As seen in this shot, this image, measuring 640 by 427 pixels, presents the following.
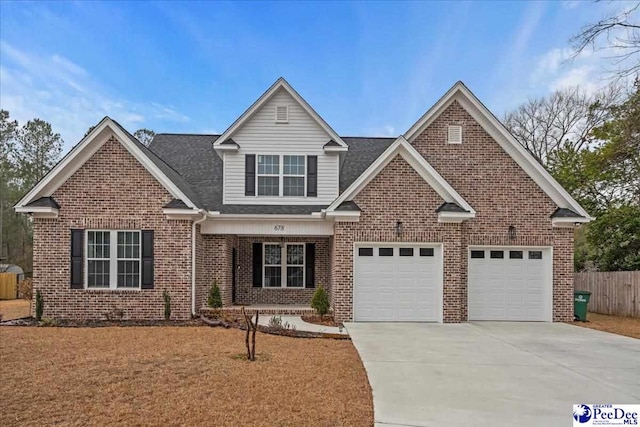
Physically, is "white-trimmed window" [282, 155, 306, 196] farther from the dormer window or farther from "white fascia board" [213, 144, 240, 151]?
"white fascia board" [213, 144, 240, 151]

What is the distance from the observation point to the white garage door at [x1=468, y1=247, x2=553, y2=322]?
1469 centimetres

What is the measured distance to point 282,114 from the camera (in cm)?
1588

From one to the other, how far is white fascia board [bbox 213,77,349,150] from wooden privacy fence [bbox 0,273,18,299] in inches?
657

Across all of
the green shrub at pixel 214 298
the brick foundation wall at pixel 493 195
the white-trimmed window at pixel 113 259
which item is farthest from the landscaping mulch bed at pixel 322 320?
the white-trimmed window at pixel 113 259

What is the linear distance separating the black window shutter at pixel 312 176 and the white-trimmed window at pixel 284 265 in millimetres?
2387

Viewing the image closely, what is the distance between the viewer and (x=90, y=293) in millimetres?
13516

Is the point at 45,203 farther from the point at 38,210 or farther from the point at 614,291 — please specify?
the point at 614,291

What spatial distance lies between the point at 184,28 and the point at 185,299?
10172 mm

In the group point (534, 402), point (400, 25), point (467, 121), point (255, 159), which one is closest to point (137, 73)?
point (255, 159)

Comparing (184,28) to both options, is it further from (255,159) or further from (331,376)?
(331,376)

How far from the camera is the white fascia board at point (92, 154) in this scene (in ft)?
44.1

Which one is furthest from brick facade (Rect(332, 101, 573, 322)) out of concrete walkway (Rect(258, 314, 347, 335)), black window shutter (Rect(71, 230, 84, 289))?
black window shutter (Rect(71, 230, 84, 289))

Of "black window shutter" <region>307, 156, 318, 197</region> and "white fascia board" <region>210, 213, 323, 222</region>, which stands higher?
"black window shutter" <region>307, 156, 318, 197</region>

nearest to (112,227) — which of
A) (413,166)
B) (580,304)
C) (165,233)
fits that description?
(165,233)
